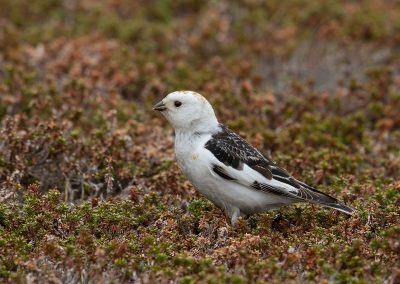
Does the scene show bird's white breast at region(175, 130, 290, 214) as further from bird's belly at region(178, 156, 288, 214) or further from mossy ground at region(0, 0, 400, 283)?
mossy ground at region(0, 0, 400, 283)

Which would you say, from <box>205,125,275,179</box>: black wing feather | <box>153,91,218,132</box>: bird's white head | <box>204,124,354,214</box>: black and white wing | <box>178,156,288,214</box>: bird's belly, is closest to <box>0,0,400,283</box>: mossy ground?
<box>178,156,288,214</box>: bird's belly

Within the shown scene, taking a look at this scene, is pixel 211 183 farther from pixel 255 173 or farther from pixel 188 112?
pixel 188 112

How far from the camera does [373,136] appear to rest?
982 cm

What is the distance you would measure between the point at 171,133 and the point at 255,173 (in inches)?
101

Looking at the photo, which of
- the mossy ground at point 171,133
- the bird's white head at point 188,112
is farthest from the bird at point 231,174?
the mossy ground at point 171,133

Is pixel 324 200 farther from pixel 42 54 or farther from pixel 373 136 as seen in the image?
pixel 42 54

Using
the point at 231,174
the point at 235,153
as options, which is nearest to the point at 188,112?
the point at 235,153

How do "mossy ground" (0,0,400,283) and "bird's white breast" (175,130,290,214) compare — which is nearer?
"mossy ground" (0,0,400,283)

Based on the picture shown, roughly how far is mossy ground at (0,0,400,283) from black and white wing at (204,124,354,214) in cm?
29

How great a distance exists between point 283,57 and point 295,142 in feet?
11.8

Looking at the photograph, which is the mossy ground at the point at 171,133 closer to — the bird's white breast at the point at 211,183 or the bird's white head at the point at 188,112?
the bird's white breast at the point at 211,183

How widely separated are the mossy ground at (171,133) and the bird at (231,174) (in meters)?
0.19

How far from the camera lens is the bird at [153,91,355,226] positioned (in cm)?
662

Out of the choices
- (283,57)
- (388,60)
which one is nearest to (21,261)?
(283,57)
